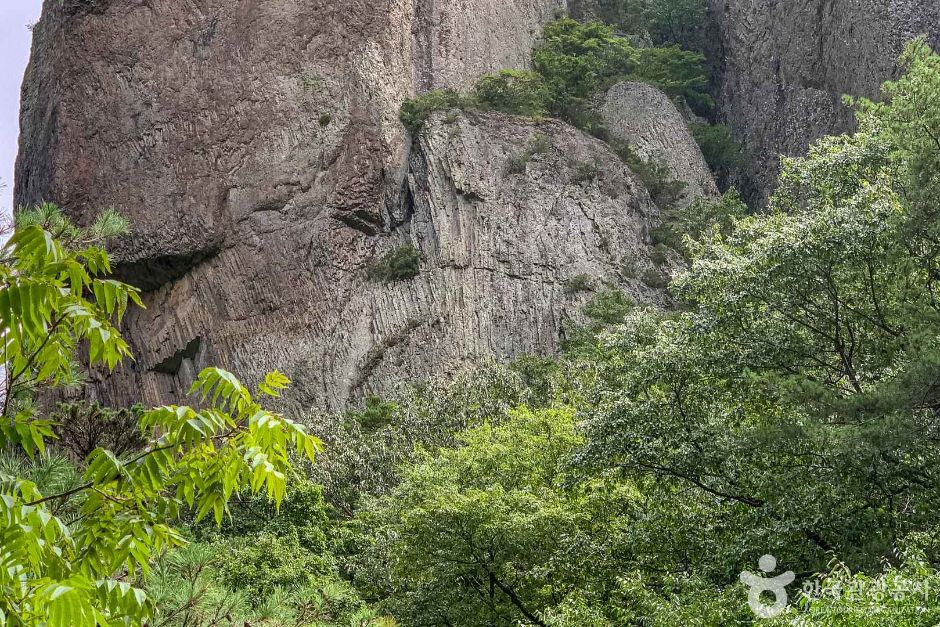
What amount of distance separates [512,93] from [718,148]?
12514 millimetres

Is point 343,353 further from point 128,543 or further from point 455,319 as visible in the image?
point 128,543

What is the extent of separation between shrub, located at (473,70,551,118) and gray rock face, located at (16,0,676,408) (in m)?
1.42

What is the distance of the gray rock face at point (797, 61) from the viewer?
155 ft

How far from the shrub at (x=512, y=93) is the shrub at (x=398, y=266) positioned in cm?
1016

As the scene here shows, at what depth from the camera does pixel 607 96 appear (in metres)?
57.5

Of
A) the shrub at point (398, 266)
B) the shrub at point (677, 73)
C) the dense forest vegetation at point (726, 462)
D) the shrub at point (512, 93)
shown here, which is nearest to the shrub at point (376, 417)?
the dense forest vegetation at point (726, 462)

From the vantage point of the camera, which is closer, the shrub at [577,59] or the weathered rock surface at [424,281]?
the weathered rock surface at [424,281]

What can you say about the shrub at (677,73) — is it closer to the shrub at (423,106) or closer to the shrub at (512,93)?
the shrub at (512,93)

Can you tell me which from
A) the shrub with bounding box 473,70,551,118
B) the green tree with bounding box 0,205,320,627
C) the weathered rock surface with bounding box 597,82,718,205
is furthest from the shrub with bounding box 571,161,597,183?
the green tree with bounding box 0,205,320,627

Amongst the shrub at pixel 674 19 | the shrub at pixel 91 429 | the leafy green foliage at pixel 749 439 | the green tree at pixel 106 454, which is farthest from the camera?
the shrub at pixel 674 19

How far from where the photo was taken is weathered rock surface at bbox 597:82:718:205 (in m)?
54.8

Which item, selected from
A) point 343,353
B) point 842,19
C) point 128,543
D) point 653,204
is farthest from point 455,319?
point 128,543

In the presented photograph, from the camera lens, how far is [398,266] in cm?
4716

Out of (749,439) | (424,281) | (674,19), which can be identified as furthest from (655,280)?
(749,439)
